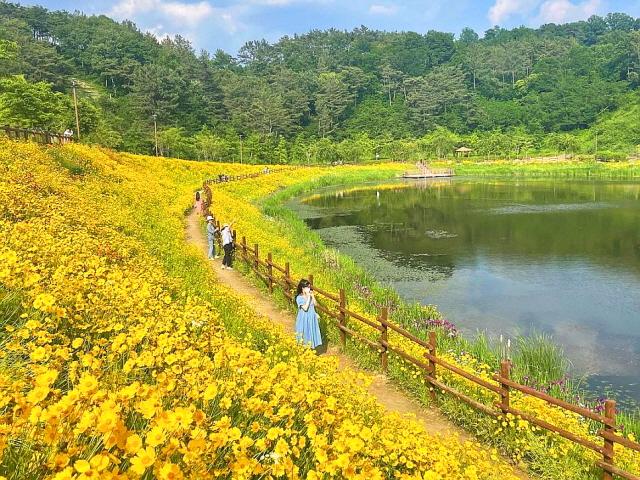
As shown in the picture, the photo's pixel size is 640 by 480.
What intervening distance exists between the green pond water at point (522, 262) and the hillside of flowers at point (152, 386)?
7.41 metres

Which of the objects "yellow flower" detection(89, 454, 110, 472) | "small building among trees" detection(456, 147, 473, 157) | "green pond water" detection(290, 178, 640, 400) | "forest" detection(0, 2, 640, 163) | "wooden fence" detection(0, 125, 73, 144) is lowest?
"green pond water" detection(290, 178, 640, 400)

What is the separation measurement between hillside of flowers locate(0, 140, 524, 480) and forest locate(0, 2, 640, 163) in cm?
3532

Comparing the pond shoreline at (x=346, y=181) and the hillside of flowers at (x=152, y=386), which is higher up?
the pond shoreline at (x=346, y=181)

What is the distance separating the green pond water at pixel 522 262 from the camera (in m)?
13.4

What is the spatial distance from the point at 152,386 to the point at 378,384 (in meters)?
5.78

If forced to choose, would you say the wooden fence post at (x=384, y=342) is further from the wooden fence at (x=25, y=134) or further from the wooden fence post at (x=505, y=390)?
the wooden fence at (x=25, y=134)

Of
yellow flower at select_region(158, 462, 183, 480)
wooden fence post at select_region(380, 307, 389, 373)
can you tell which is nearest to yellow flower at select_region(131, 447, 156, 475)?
yellow flower at select_region(158, 462, 183, 480)

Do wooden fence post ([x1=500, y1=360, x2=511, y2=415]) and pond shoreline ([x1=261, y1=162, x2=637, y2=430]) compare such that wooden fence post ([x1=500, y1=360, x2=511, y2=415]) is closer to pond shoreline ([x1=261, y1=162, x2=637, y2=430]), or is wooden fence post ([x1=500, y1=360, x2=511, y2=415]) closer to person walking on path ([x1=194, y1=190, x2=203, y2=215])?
person walking on path ([x1=194, y1=190, x2=203, y2=215])

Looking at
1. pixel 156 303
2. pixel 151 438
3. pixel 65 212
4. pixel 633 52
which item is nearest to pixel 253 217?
pixel 65 212

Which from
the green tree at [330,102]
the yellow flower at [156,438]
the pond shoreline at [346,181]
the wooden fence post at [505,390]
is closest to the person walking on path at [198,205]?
the pond shoreline at [346,181]

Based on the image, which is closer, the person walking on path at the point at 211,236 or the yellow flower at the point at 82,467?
the yellow flower at the point at 82,467

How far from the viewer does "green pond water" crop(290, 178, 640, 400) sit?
44.0ft

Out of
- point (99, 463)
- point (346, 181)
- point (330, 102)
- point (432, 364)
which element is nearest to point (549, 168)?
point (346, 181)

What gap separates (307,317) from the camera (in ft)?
31.0
